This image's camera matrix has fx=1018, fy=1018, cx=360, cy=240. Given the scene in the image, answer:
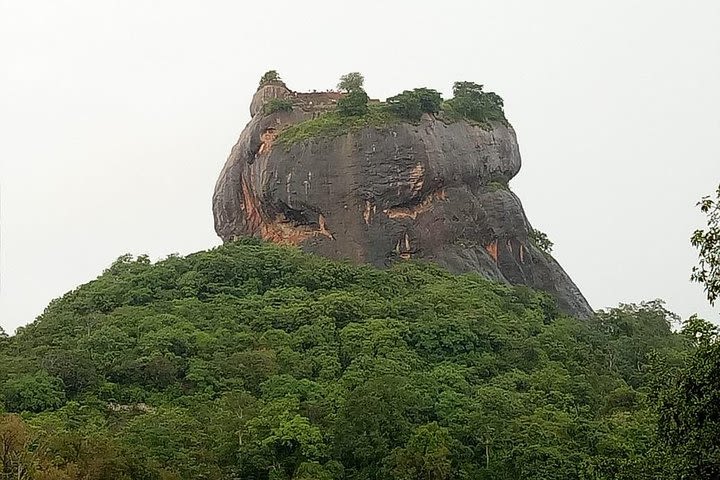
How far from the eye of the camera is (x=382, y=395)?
1950 centimetres

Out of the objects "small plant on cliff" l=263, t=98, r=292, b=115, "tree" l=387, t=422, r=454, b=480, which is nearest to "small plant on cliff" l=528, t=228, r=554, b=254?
"small plant on cliff" l=263, t=98, r=292, b=115

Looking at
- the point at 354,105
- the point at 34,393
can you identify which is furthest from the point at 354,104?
the point at 34,393

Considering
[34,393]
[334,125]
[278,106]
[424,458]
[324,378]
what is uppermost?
[278,106]

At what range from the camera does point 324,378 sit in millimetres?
22266

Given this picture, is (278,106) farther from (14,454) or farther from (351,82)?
(14,454)

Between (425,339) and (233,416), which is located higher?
(425,339)

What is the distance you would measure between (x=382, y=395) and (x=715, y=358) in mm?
11029

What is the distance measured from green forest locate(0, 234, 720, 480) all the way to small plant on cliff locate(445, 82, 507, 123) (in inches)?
261

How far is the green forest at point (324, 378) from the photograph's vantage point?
56.0 ft

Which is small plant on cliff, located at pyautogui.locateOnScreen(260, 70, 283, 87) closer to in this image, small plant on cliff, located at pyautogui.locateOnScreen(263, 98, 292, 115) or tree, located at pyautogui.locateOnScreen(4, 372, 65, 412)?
small plant on cliff, located at pyautogui.locateOnScreen(263, 98, 292, 115)

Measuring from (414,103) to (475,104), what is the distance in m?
3.10

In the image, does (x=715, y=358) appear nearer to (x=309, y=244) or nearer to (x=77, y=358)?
(x=77, y=358)

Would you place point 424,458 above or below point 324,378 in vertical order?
below

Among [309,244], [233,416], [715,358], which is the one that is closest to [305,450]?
[233,416]
